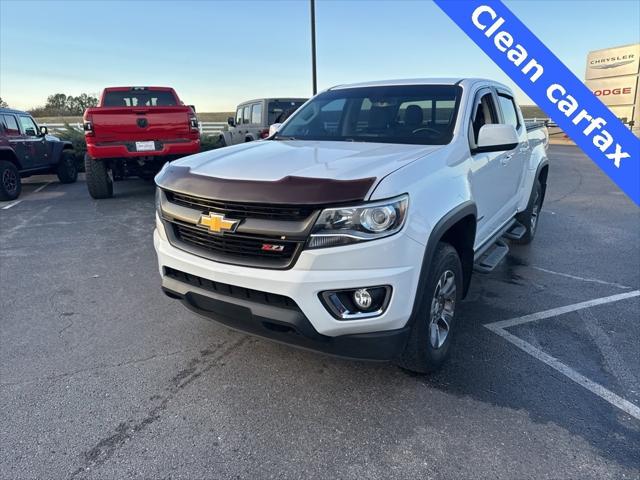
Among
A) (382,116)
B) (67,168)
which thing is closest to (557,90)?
(382,116)

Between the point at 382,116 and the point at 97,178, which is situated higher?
the point at 382,116

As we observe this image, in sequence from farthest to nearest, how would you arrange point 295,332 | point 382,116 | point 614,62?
point 614,62 → point 382,116 → point 295,332

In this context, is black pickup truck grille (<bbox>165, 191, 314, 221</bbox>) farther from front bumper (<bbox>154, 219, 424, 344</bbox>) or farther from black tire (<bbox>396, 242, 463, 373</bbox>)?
black tire (<bbox>396, 242, 463, 373</bbox>)

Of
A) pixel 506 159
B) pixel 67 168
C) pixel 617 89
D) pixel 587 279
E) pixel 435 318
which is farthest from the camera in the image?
pixel 617 89

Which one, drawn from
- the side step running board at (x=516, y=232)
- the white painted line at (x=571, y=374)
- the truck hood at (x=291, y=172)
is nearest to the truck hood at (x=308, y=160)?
the truck hood at (x=291, y=172)

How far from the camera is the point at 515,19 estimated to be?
216cm

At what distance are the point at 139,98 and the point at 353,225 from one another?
9.34m

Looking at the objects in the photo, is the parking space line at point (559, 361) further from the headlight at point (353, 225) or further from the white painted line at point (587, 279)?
the headlight at point (353, 225)

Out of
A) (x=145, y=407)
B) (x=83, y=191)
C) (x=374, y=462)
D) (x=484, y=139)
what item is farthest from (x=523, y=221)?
(x=83, y=191)

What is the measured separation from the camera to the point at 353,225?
7.32 feet

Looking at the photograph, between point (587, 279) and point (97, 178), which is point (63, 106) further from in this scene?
point (587, 279)

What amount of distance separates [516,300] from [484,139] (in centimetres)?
174

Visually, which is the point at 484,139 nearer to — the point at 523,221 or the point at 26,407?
the point at 523,221

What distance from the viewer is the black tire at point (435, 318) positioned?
255 cm
